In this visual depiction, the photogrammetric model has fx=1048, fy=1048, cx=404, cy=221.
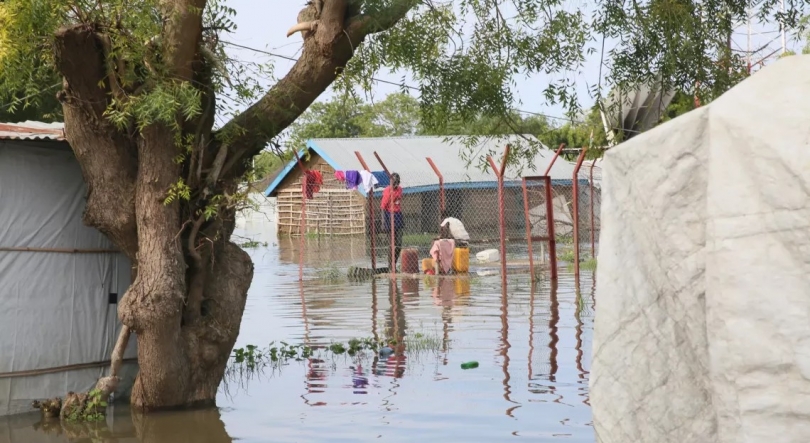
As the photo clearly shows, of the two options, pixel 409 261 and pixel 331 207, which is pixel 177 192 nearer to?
pixel 409 261

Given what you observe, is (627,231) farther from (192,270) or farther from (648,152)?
(192,270)

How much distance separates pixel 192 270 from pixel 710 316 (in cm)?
716

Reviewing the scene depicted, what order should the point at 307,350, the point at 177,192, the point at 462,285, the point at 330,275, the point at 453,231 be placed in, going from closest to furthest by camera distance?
the point at 177,192 < the point at 307,350 < the point at 462,285 < the point at 453,231 < the point at 330,275

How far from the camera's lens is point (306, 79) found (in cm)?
868

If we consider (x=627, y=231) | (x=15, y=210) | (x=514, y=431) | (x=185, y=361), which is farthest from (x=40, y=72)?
(x=627, y=231)

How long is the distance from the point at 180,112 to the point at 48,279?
6.23 feet

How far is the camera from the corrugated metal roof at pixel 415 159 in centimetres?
3206

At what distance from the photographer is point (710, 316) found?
210 centimetres

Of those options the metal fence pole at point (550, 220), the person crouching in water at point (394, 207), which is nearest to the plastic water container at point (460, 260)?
the person crouching in water at point (394, 207)

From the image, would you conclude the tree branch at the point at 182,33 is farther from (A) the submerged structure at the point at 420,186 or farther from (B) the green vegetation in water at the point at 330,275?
(A) the submerged structure at the point at 420,186

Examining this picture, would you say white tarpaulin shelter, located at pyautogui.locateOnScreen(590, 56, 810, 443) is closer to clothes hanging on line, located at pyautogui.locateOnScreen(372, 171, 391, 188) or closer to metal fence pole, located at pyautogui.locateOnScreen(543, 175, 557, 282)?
metal fence pole, located at pyautogui.locateOnScreen(543, 175, 557, 282)

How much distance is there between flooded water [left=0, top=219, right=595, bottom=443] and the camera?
7.91 metres

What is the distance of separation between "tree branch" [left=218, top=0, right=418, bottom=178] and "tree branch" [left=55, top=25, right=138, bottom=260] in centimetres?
83

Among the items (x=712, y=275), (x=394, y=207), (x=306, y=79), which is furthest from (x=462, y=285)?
(x=712, y=275)
